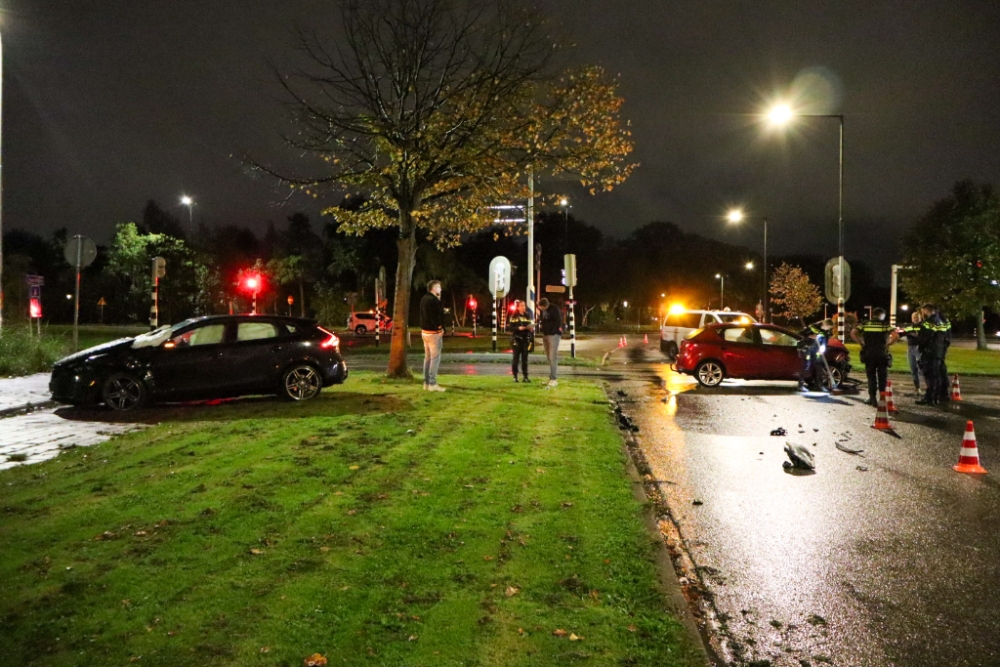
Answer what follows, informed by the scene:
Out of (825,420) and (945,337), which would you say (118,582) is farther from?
(945,337)

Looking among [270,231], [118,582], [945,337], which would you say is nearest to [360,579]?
[118,582]

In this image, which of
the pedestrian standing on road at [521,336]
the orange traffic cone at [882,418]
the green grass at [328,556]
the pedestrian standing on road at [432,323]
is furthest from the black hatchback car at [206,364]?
the orange traffic cone at [882,418]

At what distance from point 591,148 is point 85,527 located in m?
13.2

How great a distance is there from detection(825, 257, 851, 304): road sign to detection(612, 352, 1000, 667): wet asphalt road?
37.3 ft

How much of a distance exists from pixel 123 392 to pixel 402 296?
612 cm

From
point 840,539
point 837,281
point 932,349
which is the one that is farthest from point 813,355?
point 840,539

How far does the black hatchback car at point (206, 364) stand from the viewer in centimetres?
1198

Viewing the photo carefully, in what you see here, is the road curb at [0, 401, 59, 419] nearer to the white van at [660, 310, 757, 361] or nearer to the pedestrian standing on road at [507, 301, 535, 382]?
the pedestrian standing on road at [507, 301, 535, 382]

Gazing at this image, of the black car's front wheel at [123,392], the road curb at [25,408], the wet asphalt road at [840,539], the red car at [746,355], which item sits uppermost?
the red car at [746,355]

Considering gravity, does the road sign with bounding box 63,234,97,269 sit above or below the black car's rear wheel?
above

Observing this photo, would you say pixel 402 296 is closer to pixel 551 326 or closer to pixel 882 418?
pixel 551 326

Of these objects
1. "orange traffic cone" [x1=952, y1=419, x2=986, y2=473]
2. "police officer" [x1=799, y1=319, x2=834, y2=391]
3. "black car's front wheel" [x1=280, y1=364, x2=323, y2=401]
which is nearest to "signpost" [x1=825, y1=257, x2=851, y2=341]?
"police officer" [x1=799, y1=319, x2=834, y2=391]

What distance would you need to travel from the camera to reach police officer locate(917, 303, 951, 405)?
→ 1484 cm

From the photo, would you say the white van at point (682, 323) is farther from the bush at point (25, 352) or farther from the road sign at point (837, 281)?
the bush at point (25, 352)
